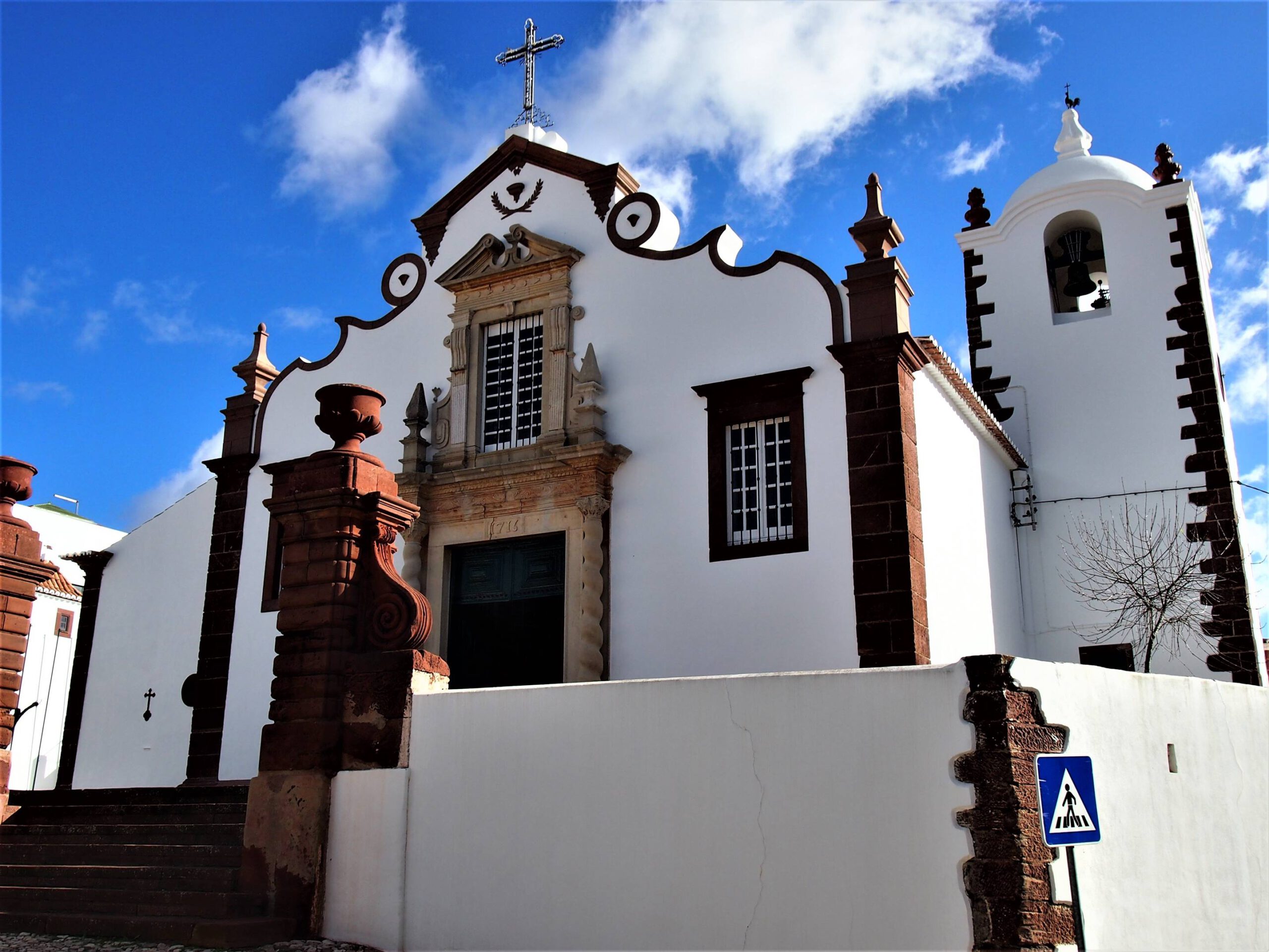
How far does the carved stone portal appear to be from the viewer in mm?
12320

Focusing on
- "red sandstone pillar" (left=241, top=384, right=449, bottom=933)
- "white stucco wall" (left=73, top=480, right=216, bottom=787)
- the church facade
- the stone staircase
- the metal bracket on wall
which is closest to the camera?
the stone staircase

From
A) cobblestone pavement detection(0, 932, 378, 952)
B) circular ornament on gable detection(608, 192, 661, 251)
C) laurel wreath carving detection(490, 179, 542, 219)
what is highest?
laurel wreath carving detection(490, 179, 542, 219)

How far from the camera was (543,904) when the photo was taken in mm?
7324

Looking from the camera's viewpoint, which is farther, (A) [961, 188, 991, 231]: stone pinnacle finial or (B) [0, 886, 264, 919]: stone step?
(A) [961, 188, 991, 231]: stone pinnacle finial

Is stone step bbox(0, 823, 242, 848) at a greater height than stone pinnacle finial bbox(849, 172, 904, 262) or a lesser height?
lesser

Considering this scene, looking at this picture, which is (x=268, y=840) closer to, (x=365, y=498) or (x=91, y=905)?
(x=91, y=905)

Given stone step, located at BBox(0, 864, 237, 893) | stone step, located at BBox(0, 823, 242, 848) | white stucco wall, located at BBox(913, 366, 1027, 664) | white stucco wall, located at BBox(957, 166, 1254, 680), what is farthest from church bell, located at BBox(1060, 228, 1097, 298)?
stone step, located at BBox(0, 864, 237, 893)

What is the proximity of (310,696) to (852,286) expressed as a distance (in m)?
6.38

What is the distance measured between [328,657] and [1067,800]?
5.05 meters

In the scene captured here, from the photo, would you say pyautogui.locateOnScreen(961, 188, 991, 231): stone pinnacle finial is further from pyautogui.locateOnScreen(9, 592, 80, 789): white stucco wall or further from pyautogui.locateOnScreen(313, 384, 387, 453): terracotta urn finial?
pyautogui.locateOnScreen(9, 592, 80, 789): white stucco wall

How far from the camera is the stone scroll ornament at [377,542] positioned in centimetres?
852

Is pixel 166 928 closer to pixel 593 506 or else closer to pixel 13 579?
pixel 13 579

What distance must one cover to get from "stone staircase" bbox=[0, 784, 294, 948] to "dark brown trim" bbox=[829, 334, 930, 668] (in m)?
5.54

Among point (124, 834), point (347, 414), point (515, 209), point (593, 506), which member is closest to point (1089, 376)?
point (593, 506)
